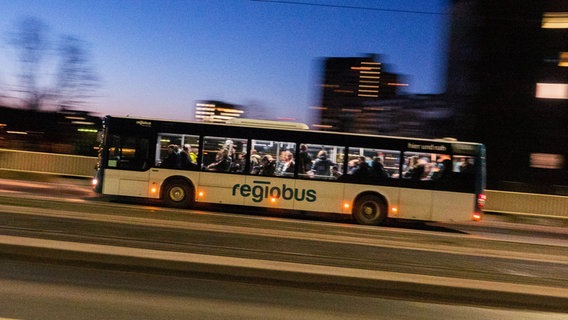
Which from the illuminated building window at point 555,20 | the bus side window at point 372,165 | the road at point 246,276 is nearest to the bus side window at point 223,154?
the bus side window at point 372,165

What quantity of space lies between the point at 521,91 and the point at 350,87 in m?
82.3

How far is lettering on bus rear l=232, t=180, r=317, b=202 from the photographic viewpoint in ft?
48.8

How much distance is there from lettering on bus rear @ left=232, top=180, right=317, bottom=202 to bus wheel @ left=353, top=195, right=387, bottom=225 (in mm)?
1351

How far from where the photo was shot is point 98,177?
50.3 ft

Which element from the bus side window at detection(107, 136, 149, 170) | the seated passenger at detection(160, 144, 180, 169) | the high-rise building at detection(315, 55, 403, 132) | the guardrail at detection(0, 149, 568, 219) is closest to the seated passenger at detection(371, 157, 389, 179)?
the seated passenger at detection(160, 144, 180, 169)

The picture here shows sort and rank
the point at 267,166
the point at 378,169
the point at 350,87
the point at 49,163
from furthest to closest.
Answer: the point at 350,87 < the point at 49,163 < the point at 267,166 < the point at 378,169

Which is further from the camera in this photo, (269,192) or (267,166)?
(267,166)

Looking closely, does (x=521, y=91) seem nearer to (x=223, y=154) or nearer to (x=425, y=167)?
(x=425, y=167)

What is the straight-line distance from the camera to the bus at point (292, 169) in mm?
14656

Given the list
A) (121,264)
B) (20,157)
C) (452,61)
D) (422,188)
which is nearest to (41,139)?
(20,157)

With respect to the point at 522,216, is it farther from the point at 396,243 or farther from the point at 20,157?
the point at 20,157

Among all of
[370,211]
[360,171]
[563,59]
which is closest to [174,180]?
[360,171]

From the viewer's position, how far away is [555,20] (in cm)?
3459

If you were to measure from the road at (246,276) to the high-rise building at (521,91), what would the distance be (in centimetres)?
2680
